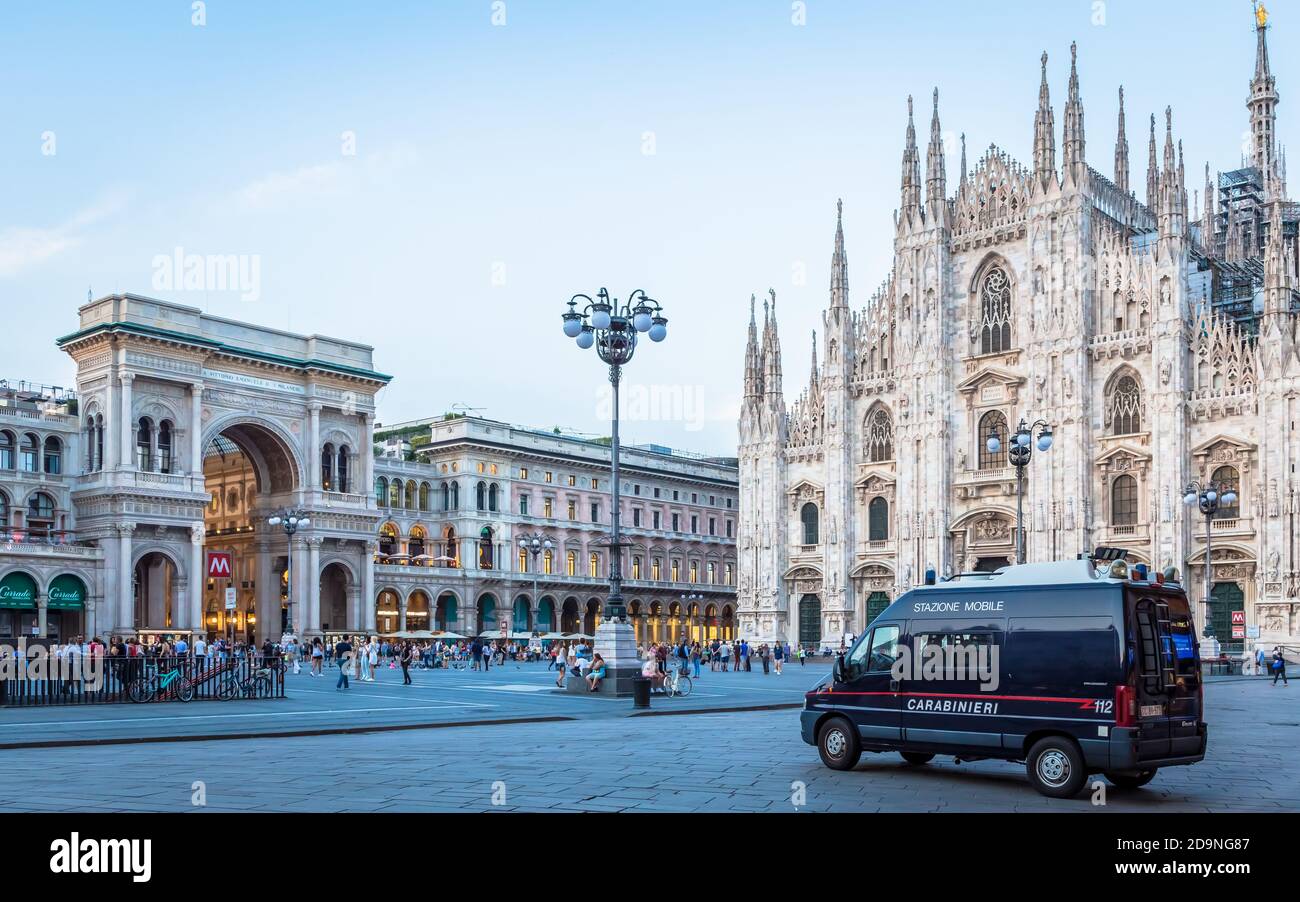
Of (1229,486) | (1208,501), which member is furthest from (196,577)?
(1229,486)

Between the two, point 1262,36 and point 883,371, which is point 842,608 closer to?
point 883,371

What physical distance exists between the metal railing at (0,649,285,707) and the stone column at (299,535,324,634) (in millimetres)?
39037

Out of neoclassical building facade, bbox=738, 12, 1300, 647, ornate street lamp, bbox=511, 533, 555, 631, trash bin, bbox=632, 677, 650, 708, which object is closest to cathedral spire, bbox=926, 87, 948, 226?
neoclassical building facade, bbox=738, 12, 1300, 647

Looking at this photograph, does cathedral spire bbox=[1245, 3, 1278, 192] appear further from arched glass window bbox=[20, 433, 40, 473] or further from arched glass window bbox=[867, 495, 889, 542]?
arched glass window bbox=[20, 433, 40, 473]

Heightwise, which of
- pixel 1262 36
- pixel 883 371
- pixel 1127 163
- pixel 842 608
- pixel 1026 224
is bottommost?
pixel 842 608

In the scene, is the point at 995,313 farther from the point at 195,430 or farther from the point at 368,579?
the point at 195,430

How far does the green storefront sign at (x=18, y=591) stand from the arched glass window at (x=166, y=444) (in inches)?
321

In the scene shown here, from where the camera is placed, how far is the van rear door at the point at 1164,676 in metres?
12.0

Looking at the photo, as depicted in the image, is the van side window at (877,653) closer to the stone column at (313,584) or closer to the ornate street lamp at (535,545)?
the ornate street lamp at (535,545)

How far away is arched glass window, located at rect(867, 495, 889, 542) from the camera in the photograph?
61272mm
